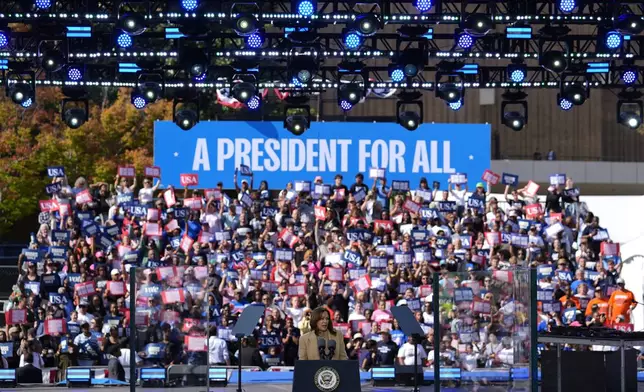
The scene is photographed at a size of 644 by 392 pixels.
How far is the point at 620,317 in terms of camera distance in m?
26.1

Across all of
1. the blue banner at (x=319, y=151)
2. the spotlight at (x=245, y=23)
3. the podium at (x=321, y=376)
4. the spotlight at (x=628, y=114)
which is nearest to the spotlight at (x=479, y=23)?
the spotlight at (x=245, y=23)

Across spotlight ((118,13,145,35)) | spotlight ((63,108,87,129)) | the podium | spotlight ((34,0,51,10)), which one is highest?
spotlight ((34,0,51,10))

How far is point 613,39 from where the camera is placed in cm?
2409

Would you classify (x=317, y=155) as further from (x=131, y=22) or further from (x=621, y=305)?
(x=131, y=22)

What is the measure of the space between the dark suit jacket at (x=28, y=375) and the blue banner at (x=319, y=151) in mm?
10998

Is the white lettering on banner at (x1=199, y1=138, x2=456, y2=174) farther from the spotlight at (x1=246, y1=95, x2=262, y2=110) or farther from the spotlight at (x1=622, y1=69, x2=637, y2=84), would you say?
the spotlight at (x1=622, y1=69, x2=637, y2=84)

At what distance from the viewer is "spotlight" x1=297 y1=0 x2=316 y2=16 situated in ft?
74.6

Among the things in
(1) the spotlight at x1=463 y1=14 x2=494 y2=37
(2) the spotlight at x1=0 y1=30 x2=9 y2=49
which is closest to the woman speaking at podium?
(1) the spotlight at x1=463 y1=14 x2=494 y2=37

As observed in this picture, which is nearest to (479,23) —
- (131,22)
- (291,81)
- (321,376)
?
(291,81)

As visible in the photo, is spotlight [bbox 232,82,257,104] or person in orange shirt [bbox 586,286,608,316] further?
person in orange shirt [bbox 586,286,608,316]

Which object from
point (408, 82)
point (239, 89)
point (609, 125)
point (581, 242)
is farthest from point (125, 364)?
point (609, 125)

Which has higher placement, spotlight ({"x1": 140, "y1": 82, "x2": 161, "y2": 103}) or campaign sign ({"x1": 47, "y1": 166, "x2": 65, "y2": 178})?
spotlight ({"x1": 140, "y1": 82, "x2": 161, "y2": 103})

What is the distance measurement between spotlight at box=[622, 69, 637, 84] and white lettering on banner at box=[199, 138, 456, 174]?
874 cm

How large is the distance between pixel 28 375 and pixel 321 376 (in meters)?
10.0
